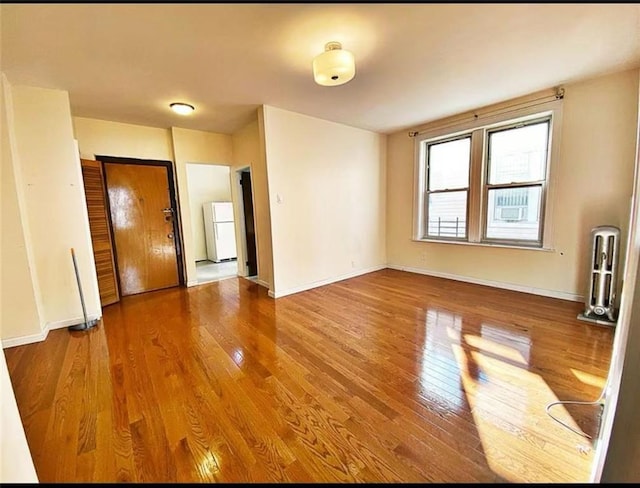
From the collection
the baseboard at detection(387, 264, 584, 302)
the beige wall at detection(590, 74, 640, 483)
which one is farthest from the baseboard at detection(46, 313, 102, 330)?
the baseboard at detection(387, 264, 584, 302)

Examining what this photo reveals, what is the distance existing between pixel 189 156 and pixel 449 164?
4.12 m

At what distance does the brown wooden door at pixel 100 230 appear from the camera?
341 cm

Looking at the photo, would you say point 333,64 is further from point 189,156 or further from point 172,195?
point 172,195

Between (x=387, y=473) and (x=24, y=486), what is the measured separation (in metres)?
1.32

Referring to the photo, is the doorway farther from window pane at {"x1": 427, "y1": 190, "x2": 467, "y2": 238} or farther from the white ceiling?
window pane at {"x1": 427, "y1": 190, "x2": 467, "y2": 238}

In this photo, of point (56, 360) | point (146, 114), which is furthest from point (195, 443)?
point (146, 114)

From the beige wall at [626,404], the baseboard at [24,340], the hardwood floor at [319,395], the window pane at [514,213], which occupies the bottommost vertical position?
the hardwood floor at [319,395]

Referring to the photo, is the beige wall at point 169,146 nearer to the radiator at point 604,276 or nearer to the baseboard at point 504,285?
the baseboard at point 504,285

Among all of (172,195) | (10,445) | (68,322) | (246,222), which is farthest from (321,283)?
(10,445)

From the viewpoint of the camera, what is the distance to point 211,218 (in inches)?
245

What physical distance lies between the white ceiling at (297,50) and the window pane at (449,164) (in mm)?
892

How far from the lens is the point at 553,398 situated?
168 centimetres

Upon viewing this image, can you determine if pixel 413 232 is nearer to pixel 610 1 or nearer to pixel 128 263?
pixel 610 1

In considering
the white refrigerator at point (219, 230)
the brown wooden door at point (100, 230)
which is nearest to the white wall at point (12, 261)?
the brown wooden door at point (100, 230)
